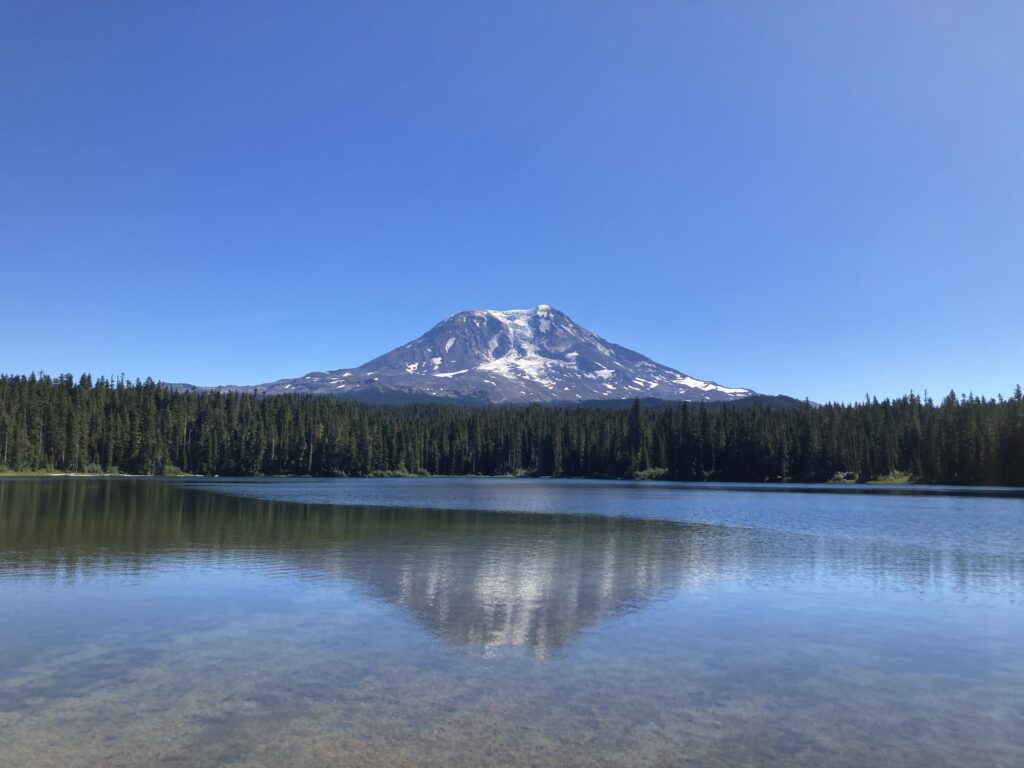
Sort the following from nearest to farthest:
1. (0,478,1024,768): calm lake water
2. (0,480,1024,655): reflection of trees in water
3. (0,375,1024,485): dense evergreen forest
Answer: (0,478,1024,768): calm lake water
(0,480,1024,655): reflection of trees in water
(0,375,1024,485): dense evergreen forest

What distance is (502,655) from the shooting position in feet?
59.9

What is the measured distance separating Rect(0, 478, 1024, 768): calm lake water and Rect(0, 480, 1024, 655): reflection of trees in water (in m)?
0.24

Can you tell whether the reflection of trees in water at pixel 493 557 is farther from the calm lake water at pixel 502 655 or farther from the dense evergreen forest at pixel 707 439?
the dense evergreen forest at pixel 707 439

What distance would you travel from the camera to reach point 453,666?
17156mm

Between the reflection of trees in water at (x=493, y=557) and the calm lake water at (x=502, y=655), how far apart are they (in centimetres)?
24

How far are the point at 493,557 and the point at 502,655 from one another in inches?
728

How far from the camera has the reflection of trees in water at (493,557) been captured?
24.5 m

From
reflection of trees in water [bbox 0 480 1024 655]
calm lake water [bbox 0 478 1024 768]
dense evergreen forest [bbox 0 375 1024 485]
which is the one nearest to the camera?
calm lake water [bbox 0 478 1024 768]

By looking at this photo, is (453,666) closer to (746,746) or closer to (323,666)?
(323,666)

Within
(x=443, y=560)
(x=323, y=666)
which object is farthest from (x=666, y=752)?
(x=443, y=560)

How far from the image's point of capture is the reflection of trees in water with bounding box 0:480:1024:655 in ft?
80.5

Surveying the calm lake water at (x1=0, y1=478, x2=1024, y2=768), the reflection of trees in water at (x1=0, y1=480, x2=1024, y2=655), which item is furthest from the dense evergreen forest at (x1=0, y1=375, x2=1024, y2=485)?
the calm lake water at (x1=0, y1=478, x2=1024, y2=768)

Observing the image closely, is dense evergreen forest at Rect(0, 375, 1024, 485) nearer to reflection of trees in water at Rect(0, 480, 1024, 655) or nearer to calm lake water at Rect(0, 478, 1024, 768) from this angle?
reflection of trees in water at Rect(0, 480, 1024, 655)

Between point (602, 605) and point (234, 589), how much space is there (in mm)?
13328
